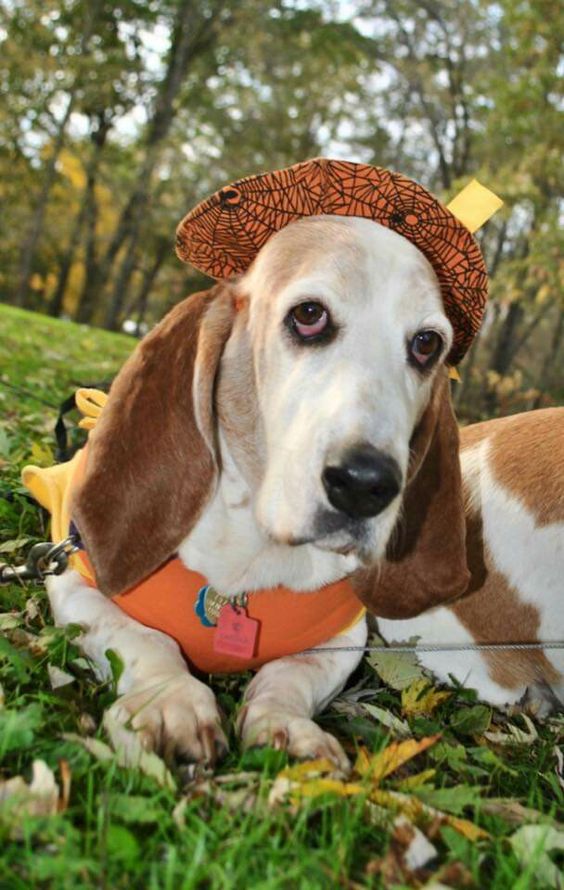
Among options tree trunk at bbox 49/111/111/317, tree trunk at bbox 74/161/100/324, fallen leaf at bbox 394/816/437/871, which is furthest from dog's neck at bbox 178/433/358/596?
tree trunk at bbox 74/161/100/324

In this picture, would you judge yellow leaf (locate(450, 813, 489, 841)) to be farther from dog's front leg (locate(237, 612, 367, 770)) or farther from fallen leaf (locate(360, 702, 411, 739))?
fallen leaf (locate(360, 702, 411, 739))

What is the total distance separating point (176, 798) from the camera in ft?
6.05

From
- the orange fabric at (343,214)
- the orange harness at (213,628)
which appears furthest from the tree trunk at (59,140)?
the orange harness at (213,628)

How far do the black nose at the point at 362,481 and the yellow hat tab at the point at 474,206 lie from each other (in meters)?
1.16

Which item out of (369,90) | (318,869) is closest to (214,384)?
(318,869)

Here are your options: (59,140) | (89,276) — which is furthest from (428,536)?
(89,276)

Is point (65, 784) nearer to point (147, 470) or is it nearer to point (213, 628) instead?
point (213, 628)

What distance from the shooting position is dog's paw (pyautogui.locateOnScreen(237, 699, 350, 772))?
6.91 feet

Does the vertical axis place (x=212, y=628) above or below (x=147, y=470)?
below

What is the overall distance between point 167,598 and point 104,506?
38 cm

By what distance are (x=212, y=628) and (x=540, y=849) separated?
123cm

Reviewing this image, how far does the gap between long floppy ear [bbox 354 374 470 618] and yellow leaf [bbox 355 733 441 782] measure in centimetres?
68

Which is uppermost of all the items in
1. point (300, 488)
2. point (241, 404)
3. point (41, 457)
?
point (241, 404)

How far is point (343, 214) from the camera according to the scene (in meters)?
2.82
